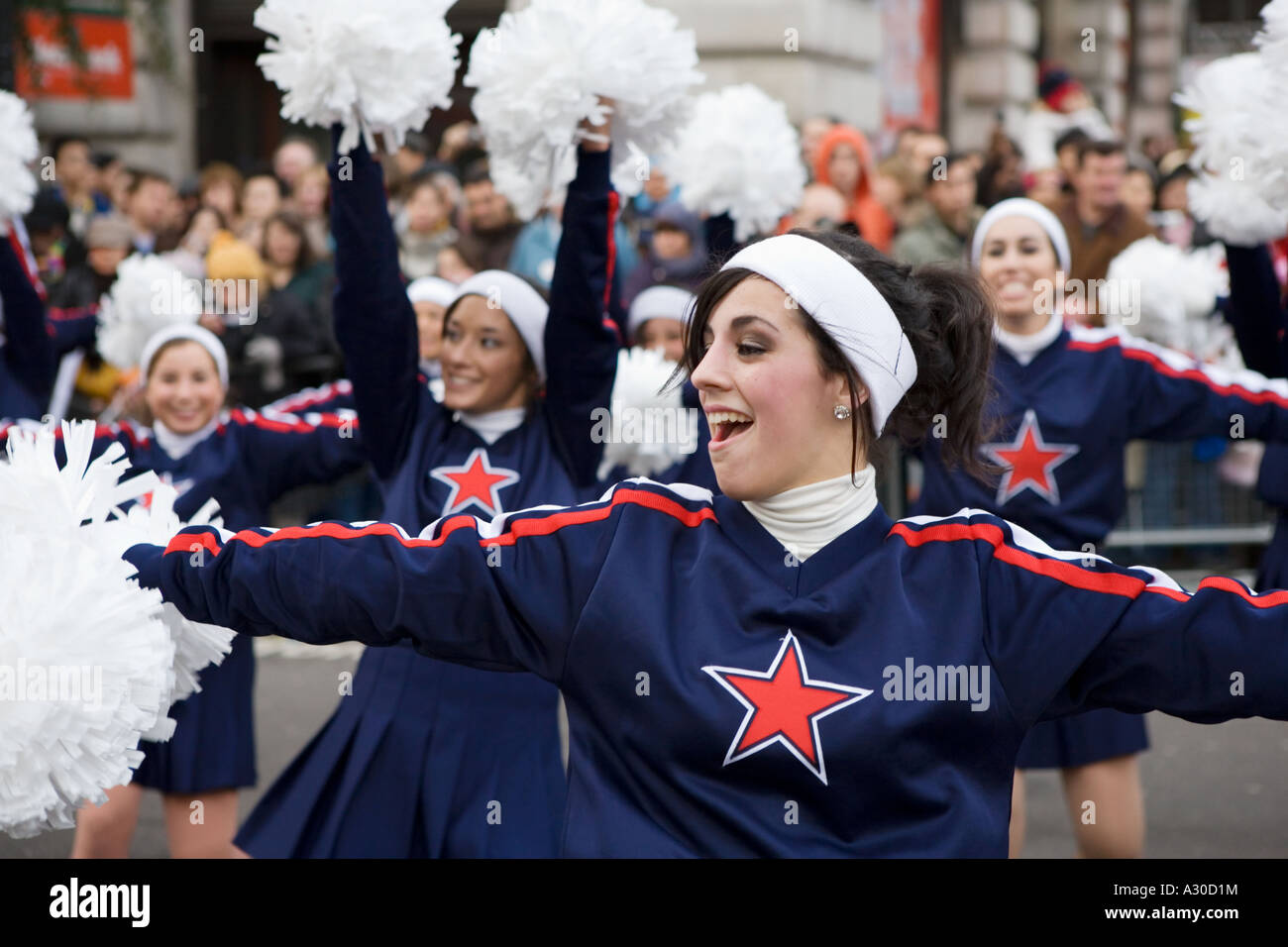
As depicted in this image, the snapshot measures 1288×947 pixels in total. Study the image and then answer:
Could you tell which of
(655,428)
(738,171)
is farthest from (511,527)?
(738,171)

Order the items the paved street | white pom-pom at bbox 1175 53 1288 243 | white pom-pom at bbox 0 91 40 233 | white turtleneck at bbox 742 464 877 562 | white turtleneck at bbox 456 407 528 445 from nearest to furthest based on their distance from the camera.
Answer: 1. white turtleneck at bbox 742 464 877 562
2. white turtleneck at bbox 456 407 528 445
3. white pom-pom at bbox 1175 53 1288 243
4. white pom-pom at bbox 0 91 40 233
5. the paved street

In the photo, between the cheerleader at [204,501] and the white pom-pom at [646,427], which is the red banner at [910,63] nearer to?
the white pom-pom at [646,427]

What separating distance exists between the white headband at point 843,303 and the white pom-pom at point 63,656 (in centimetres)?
96

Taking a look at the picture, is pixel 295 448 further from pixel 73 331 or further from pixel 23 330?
pixel 73 331

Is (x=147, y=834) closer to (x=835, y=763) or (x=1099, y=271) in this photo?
(x=835, y=763)

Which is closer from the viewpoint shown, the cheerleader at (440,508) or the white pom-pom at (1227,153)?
the cheerleader at (440,508)

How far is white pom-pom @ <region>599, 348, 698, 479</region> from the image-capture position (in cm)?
494

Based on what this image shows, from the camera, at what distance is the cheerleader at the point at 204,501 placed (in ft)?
14.8

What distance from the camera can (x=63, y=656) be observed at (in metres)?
2.30

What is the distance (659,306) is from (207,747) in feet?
6.73

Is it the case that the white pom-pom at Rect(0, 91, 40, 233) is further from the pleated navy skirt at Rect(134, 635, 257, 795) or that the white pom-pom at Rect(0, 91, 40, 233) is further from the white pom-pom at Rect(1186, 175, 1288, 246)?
the white pom-pom at Rect(1186, 175, 1288, 246)

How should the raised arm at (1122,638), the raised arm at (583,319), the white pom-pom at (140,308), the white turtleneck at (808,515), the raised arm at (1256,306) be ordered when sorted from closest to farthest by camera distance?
1. the raised arm at (1122,638)
2. the white turtleneck at (808,515)
3. the raised arm at (583,319)
4. the raised arm at (1256,306)
5. the white pom-pom at (140,308)
